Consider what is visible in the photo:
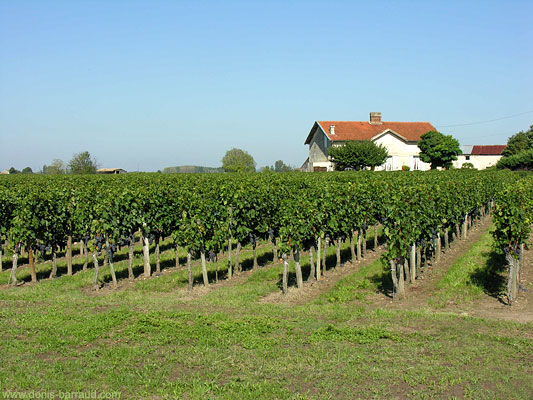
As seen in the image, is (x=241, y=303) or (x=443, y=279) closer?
(x=241, y=303)

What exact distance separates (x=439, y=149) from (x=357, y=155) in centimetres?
1491

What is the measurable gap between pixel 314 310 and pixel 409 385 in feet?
15.9

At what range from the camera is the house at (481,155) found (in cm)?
10019

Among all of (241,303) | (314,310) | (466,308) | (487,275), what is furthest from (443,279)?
(241,303)

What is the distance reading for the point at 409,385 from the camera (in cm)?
745

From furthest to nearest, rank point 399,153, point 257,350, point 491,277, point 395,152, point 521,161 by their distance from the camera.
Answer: point 399,153
point 395,152
point 521,161
point 491,277
point 257,350

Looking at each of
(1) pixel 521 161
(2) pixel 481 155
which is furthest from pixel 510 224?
(2) pixel 481 155

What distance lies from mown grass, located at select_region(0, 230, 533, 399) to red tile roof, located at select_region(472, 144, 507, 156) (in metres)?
104

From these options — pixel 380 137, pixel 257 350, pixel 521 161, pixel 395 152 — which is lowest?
pixel 257 350

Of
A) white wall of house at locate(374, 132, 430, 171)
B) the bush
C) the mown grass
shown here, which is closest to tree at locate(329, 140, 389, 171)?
white wall of house at locate(374, 132, 430, 171)

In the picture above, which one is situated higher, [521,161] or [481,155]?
[481,155]

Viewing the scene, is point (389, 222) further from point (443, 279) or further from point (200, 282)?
point (200, 282)

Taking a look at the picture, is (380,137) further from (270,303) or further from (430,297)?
(270,303)

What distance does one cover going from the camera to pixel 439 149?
7175cm
